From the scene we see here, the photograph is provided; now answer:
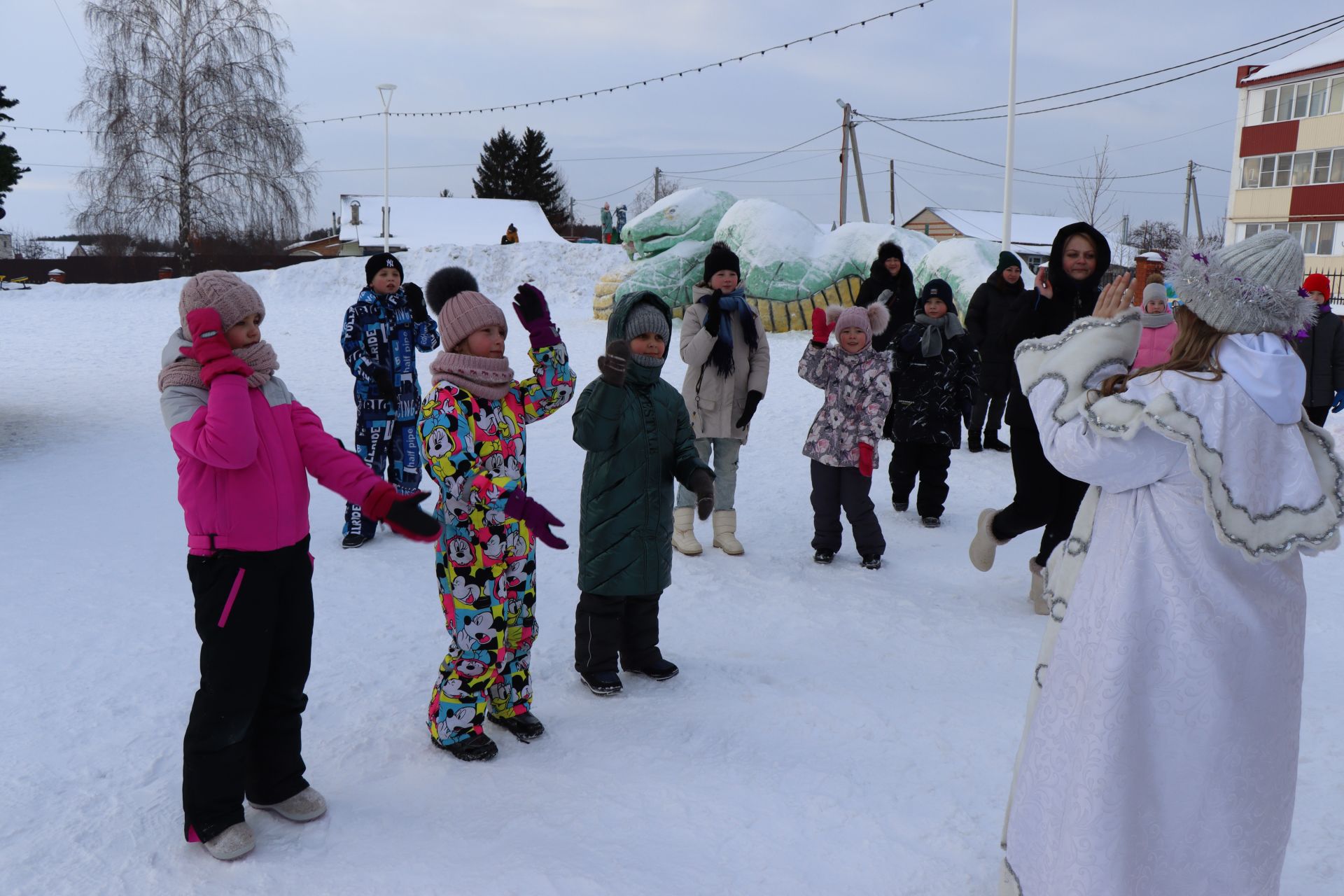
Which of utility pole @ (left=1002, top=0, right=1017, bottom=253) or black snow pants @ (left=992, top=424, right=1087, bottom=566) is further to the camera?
utility pole @ (left=1002, top=0, right=1017, bottom=253)

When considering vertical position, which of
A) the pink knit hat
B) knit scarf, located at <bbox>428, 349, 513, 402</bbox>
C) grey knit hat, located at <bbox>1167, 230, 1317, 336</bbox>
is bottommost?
knit scarf, located at <bbox>428, 349, 513, 402</bbox>

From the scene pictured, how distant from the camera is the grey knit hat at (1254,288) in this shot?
200 centimetres

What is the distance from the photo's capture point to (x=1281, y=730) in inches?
82.4

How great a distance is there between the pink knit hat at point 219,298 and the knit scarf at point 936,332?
4.79 metres

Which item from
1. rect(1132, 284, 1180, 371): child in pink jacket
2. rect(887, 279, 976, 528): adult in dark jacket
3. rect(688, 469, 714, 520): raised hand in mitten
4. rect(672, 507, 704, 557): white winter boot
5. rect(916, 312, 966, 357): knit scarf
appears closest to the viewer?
rect(1132, 284, 1180, 371): child in pink jacket

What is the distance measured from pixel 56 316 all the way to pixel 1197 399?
68.8 feet

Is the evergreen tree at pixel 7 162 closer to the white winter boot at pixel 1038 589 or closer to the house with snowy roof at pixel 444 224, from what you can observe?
the white winter boot at pixel 1038 589

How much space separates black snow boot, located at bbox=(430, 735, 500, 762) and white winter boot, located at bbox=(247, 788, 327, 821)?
1.55ft

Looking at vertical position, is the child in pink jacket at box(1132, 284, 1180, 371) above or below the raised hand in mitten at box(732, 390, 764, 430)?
above

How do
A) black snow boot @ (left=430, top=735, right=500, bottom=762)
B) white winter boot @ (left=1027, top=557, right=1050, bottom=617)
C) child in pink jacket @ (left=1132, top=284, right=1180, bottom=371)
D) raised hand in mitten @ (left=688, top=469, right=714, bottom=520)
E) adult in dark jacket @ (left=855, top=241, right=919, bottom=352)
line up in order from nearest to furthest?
child in pink jacket @ (left=1132, top=284, right=1180, bottom=371) → black snow boot @ (left=430, top=735, right=500, bottom=762) → raised hand in mitten @ (left=688, top=469, right=714, bottom=520) → white winter boot @ (left=1027, top=557, right=1050, bottom=617) → adult in dark jacket @ (left=855, top=241, right=919, bottom=352)

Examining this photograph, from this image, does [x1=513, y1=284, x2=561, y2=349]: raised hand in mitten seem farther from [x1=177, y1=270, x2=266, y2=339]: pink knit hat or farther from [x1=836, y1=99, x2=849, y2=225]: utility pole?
[x1=836, y1=99, x2=849, y2=225]: utility pole

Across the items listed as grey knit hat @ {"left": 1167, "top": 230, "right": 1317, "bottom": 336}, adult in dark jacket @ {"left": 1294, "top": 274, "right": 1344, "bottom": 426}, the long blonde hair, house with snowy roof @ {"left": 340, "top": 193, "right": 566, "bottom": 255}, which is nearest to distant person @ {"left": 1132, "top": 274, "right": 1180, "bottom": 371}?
the long blonde hair

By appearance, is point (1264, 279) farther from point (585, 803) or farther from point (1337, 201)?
point (1337, 201)

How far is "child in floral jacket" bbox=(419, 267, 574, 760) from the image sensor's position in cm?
308
